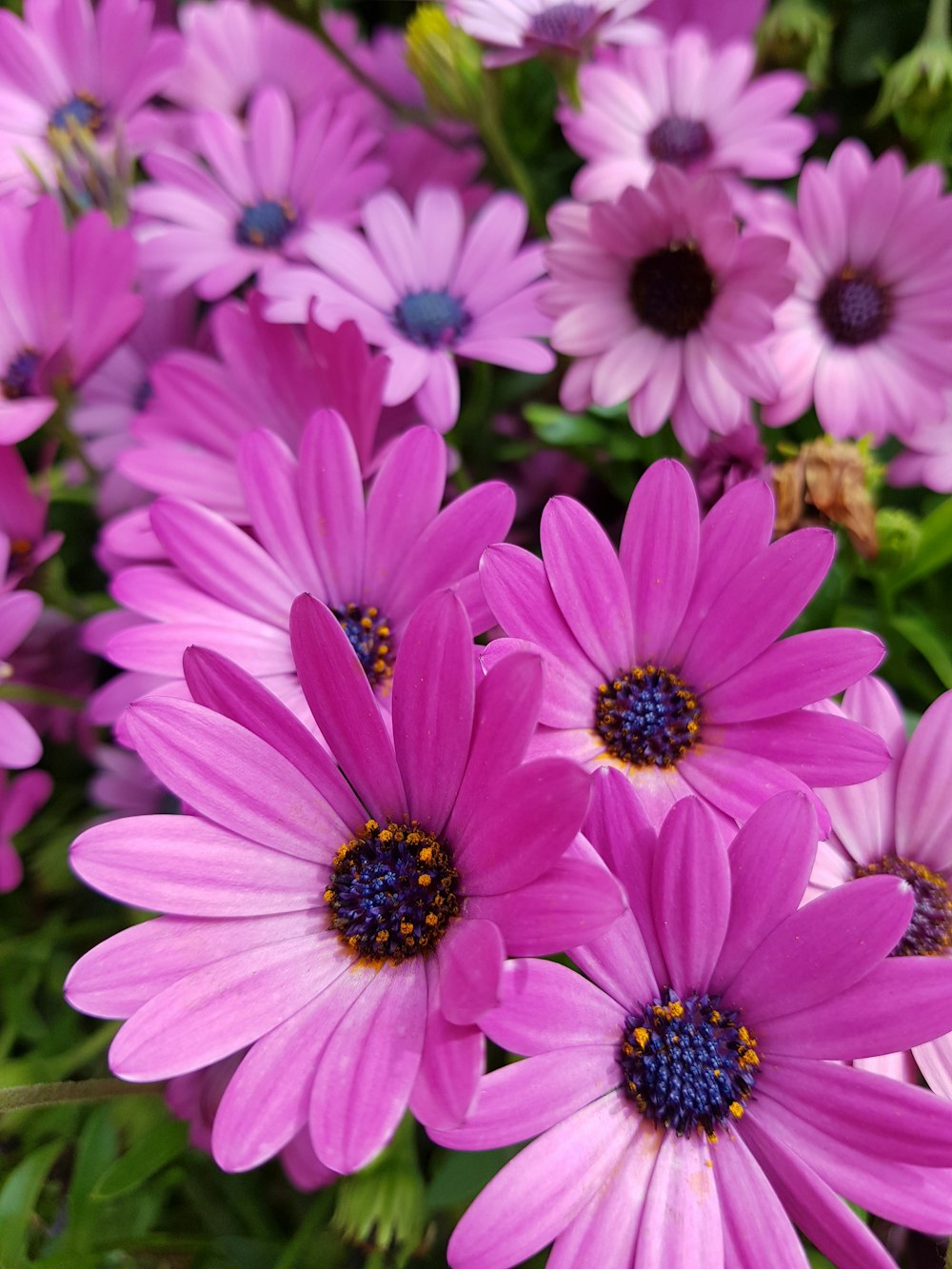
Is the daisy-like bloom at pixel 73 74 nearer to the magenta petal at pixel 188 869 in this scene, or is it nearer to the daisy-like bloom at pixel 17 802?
the daisy-like bloom at pixel 17 802

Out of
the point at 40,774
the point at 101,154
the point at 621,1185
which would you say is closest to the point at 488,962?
the point at 621,1185

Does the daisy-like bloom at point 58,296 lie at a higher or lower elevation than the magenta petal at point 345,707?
higher

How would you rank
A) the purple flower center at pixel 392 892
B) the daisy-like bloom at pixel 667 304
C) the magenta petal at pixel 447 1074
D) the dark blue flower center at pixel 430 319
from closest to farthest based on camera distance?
the magenta petal at pixel 447 1074, the purple flower center at pixel 392 892, the daisy-like bloom at pixel 667 304, the dark blue flower center at pixel 430 319

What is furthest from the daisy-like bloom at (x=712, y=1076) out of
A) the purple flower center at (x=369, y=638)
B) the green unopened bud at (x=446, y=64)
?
the green unopened bud at (x=446, y=64)

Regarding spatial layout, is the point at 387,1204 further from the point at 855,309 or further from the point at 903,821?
the point at 855,309

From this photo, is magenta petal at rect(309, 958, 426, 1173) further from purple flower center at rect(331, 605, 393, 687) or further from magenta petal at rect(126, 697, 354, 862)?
purple flower center at rect(331, 605, 393, 687)

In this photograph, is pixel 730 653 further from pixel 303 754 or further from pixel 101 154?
pixel 101 154
